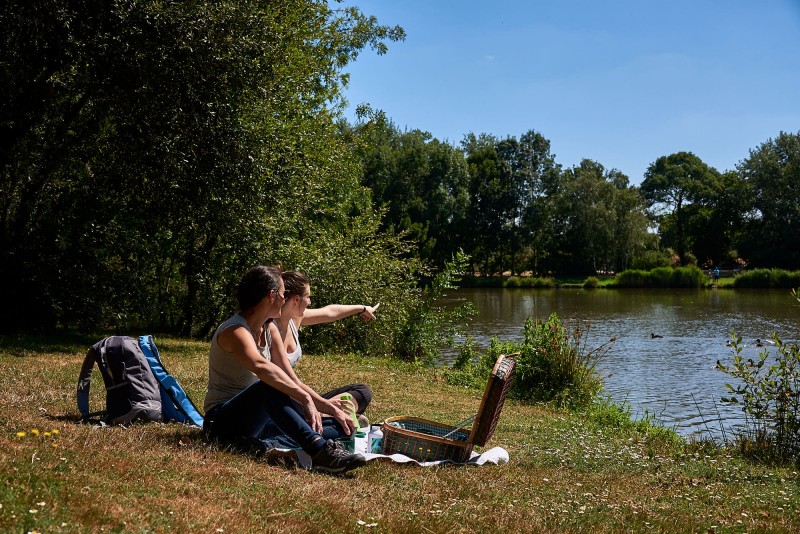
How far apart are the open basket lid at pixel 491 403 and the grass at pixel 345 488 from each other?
1.15 ft

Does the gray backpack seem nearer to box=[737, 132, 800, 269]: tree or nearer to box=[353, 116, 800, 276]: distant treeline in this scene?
box=[353, 116, 800, 276]: distant treeline

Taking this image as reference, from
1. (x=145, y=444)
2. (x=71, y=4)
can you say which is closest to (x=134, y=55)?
(x=71, y=4)

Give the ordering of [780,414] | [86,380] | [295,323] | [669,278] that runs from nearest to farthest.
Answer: [86,380] < [295,323] < [780,414] < [669,278]

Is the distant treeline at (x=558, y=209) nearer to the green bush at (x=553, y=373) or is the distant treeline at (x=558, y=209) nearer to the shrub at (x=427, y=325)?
the shrub at (x=427, y=325)

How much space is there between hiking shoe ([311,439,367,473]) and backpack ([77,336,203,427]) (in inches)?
62.7

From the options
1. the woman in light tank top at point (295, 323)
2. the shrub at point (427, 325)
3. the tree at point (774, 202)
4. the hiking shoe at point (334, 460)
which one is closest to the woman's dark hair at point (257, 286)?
the woman in light tank top at point (295, 323)

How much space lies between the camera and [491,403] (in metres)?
6.50

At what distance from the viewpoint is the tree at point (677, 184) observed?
8312 cm

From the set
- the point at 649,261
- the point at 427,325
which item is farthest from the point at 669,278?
the point at 427,325

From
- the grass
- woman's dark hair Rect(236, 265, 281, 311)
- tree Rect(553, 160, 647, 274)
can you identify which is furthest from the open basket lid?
tree Rect(553, 160, 647, 274)

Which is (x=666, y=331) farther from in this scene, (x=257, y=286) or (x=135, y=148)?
(x=257, y=286)

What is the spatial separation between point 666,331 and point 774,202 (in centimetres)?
4374

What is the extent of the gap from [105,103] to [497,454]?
10.4 metres

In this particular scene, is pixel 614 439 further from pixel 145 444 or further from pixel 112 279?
pixel 112 279
